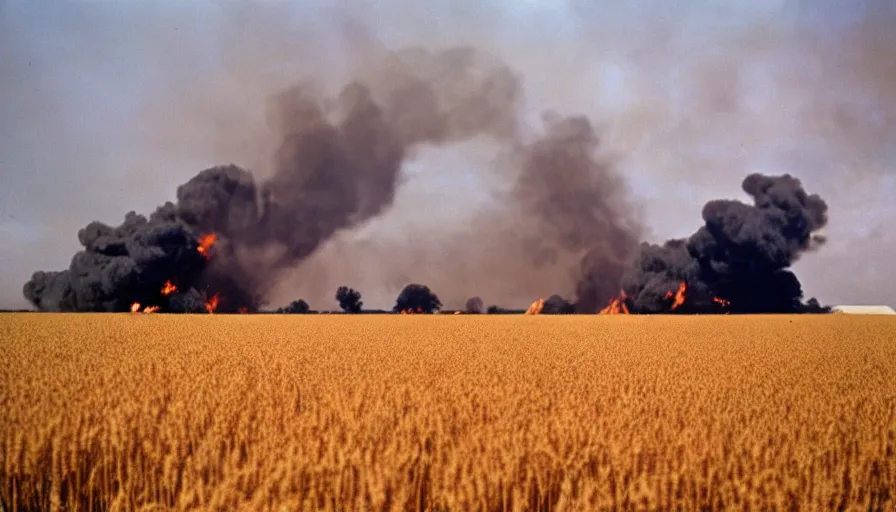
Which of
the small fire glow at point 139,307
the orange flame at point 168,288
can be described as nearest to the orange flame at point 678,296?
the orange flame at point 168,288

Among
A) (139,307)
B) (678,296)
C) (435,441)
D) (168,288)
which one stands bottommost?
(435,441)

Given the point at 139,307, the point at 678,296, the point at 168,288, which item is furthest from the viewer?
the point at 678,296

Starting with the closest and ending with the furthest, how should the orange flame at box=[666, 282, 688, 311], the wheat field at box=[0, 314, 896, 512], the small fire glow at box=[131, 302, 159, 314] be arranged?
1. the wheat field at box=[0, 314, 896, 512]
2. the small fire glow at box=[131, 302, 159, 314]
3. the orange flame at box=[666, 282, 688, 311]

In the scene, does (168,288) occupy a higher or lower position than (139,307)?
higher

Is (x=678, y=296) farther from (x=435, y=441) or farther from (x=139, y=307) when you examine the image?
(x=435, y=441)

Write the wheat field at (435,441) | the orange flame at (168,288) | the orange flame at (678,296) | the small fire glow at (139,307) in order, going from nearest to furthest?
the wheat field at (435,441)
the small fire glow at (139,307)
the orange flame at (168,288)
the orange flame at (678,296)

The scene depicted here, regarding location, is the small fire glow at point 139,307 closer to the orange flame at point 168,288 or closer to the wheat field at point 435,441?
the orange flame at point 168,288

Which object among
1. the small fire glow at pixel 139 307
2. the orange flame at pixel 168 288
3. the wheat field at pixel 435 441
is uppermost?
the orange flame at pixel 168 288

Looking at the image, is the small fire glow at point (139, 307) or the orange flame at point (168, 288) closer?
the small fire glow at point (139, 307)

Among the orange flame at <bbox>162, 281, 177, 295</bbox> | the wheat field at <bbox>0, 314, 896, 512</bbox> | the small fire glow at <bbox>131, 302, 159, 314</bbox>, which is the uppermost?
the orange flame at <bbox>162, 281, 177, 295</bbox>

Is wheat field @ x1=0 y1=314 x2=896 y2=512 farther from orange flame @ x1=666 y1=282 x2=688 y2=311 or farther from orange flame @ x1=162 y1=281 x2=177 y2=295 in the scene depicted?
orange flame @ x1=666 y1=282 x2=688 y2=311

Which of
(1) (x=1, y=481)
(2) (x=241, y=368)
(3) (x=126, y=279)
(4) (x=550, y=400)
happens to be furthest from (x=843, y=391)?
(3) (x=126, y=279)

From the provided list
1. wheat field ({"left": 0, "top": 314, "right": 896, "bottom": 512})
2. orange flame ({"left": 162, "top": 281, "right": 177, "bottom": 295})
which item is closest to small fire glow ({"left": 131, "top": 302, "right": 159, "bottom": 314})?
orange flame ({"left": 162, "top": 281, "right": 177, "bottom": 295})

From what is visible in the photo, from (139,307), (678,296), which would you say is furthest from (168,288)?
(678,296)
